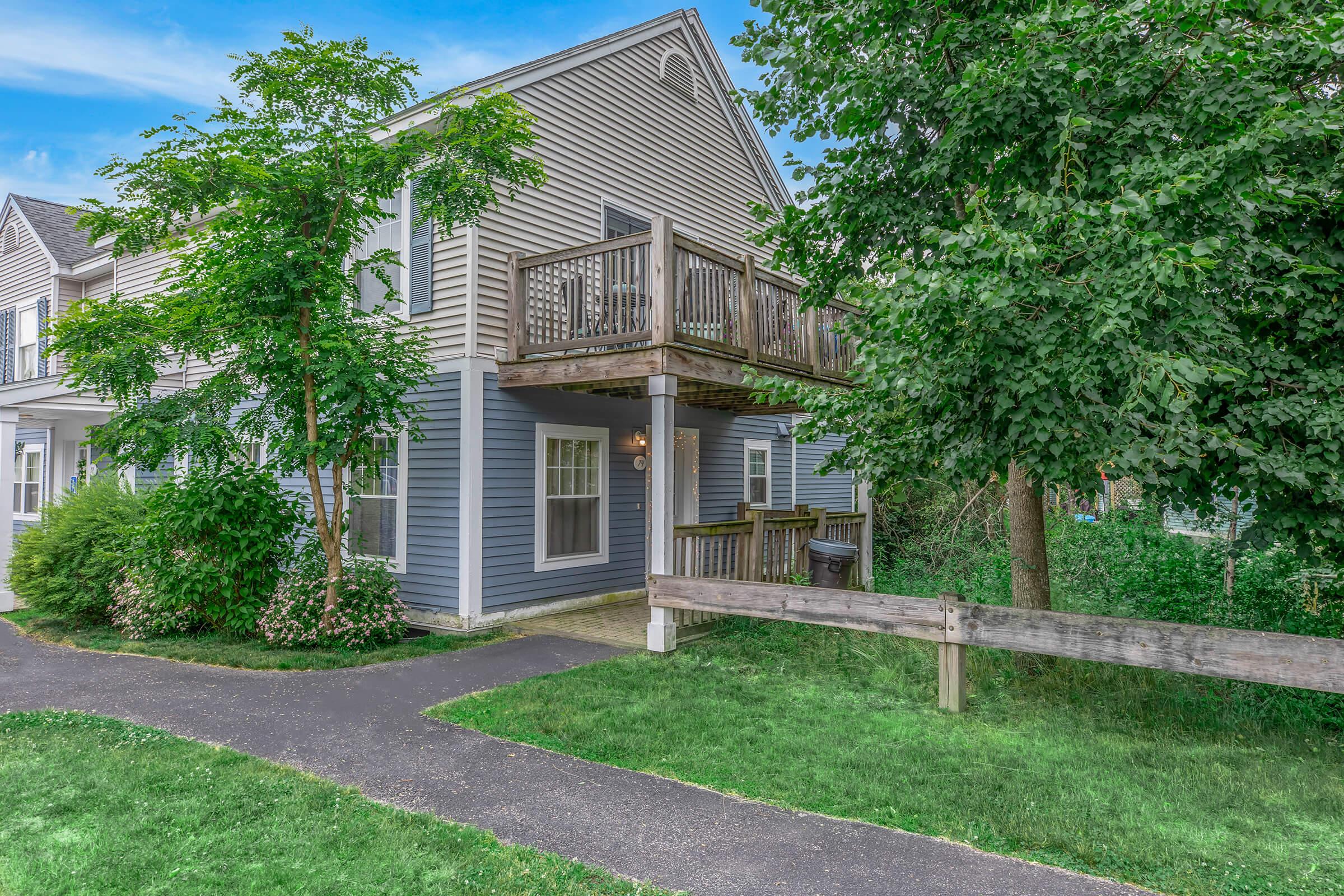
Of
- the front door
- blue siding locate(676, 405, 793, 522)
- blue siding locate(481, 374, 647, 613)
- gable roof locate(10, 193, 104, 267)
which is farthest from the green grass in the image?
gable roof locate(10, 193, 104, 267)

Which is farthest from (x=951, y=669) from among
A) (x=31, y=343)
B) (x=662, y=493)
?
(x=31, y=343)

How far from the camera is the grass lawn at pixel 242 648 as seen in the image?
274 inches

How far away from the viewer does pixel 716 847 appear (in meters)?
3.47

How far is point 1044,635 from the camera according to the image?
508 cm

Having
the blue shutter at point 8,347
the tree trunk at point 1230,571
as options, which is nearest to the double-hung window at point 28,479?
the blue shutter at point 8,347

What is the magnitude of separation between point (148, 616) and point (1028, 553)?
336 inches

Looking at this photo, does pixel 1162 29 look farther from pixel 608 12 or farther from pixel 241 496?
pixel 608 12

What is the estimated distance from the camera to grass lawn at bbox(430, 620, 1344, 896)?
3438mm

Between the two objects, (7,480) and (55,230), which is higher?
(55,230)

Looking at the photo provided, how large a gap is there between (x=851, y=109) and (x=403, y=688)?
5.31m

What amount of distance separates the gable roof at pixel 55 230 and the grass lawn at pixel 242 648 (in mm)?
8608

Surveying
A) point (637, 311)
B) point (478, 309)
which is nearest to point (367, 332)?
point (478, 309)

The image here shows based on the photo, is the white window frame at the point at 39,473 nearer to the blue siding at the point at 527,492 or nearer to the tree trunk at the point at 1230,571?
the blue siding at the point at 527,492

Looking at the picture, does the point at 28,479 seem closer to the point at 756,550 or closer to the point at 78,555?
the point at 78,555
